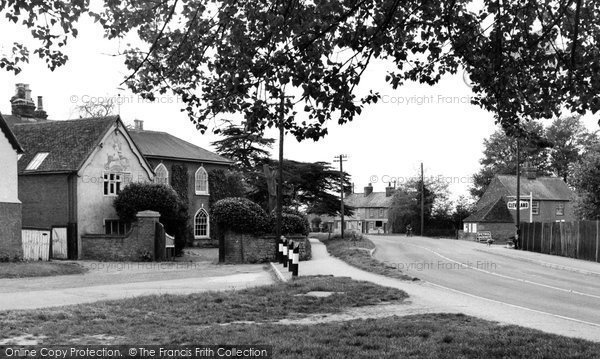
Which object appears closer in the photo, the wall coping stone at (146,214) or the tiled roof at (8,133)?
the tiled roof at (8,133)

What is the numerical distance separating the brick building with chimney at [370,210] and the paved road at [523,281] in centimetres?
6905

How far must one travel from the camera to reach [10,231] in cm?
2844

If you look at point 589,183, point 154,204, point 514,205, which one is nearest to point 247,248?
point 154,204

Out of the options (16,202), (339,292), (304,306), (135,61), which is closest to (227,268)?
(16,202)

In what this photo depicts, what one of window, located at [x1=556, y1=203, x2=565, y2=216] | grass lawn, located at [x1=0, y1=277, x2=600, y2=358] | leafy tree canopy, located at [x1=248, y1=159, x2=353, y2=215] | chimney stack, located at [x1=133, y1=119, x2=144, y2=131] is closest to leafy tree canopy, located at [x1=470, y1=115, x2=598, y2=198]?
window, located at [x1=556, y1=203, x2=565, y2=216]

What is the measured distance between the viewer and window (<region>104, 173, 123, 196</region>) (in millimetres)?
36438

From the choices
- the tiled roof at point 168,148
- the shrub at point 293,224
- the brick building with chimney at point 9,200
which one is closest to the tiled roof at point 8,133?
the brick building with chimney at point 9,200

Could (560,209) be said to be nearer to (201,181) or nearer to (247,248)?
(201,181)

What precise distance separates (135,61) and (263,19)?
2022 mm

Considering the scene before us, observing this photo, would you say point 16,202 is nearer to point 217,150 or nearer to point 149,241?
point 149,241

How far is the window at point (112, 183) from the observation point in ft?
120

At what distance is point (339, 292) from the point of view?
14984 mm

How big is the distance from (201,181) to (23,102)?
49.9ft

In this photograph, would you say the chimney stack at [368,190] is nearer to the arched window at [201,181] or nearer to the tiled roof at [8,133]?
the arched window at [201,181]
